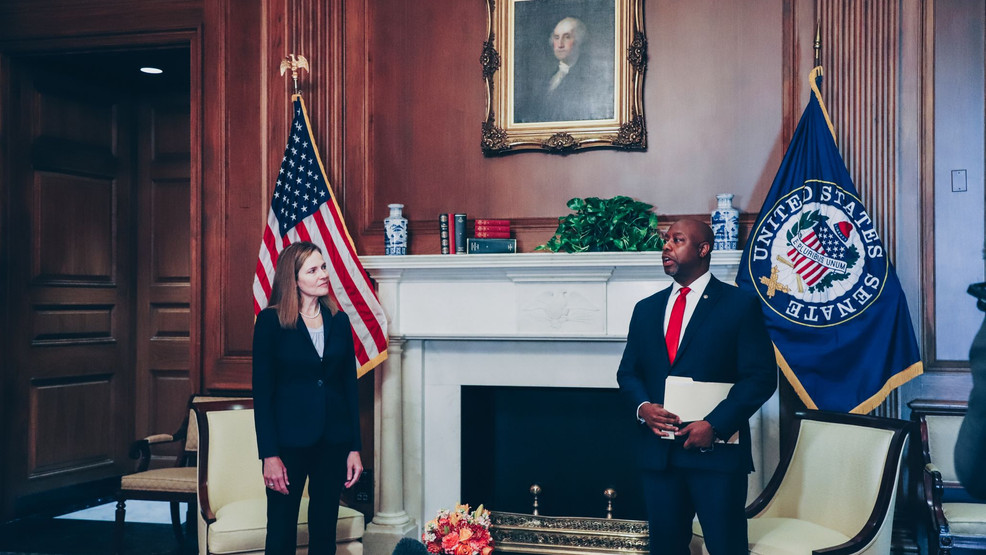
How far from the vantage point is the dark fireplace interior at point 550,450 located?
14.1ft

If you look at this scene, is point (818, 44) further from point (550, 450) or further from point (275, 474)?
point (275, 474)

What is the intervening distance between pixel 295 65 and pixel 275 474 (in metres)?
2.44

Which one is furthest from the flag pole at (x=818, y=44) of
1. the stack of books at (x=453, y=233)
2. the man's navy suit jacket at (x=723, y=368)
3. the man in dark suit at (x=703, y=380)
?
the stack of books at (x=453, y=233)

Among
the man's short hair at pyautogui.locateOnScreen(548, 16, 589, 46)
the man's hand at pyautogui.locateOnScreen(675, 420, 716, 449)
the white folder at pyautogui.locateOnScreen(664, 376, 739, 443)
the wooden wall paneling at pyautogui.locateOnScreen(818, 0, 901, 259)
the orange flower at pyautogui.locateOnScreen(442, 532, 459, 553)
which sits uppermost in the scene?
the man's short hair at pyautogui.locateOnScreen(548, 16, 589, 46)

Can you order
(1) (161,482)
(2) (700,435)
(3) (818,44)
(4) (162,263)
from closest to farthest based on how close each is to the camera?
(2) (700,435) → (3) (818,44) → (1) (161,482) → (4) (162,263)

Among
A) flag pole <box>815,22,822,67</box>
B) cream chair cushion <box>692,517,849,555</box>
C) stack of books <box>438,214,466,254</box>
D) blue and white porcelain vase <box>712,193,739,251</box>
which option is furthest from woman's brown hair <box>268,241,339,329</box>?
flag pole <box>815,22,822,67</box>

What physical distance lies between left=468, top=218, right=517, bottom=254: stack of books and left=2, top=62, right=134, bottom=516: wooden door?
119 inches

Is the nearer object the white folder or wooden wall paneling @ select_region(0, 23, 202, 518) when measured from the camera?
the white folder

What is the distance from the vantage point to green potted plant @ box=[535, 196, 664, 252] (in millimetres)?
3971

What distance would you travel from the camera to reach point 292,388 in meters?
3.01

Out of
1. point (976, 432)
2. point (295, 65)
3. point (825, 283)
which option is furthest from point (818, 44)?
point (976, 432)

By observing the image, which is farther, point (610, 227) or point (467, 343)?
point (467, 343)

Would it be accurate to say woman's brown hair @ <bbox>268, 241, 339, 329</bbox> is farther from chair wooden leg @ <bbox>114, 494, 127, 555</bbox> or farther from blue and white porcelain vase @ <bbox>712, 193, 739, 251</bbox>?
blue and white porcelain vase @ <bbox>712, 193, 739, 251</bbox>

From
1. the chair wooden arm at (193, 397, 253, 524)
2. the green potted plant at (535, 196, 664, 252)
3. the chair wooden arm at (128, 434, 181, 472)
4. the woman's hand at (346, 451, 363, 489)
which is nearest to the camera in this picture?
the woman's hand at (346, 451, 363, 489)
